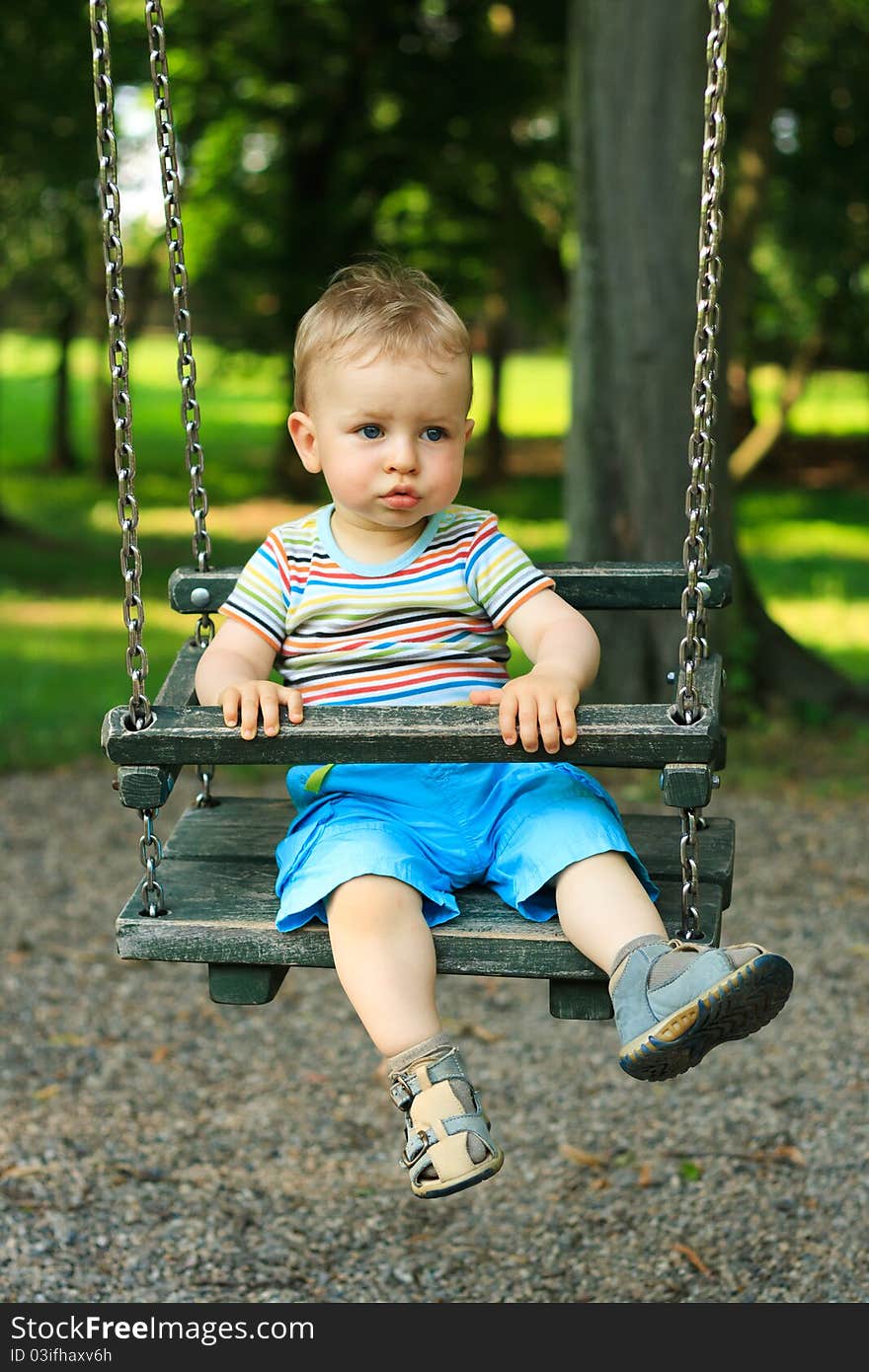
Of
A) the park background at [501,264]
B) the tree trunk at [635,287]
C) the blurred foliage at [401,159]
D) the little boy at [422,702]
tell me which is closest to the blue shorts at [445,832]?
the little boy at [422,702]

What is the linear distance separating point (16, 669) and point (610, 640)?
4.89 m

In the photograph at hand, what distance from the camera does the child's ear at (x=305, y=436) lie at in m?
3.07

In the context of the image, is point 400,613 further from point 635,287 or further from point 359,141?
point 359,141

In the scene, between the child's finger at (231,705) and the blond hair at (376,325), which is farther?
the blond hair at (376,325)

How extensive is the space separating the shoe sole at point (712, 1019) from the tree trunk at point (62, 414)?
2331 cm

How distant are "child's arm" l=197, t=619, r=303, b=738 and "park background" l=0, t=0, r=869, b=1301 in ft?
5.68

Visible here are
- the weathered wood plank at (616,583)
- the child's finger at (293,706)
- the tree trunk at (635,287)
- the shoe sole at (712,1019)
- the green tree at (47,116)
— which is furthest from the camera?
the green tree at (47,116)

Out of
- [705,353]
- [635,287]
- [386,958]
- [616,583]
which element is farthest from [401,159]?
[386,958]

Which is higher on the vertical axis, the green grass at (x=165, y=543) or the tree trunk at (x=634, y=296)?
the tree trunk at (x=634, y=296)

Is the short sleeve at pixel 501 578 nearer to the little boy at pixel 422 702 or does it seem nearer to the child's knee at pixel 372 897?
the little boy at pixel 422 702

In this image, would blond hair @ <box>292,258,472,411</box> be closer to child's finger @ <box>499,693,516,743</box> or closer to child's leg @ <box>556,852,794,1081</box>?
child's finger @ <box>499,693,516,743</box>

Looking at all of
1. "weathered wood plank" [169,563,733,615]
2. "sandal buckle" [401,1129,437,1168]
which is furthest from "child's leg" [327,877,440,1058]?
"weathered wood plank" [169,563,733,615]

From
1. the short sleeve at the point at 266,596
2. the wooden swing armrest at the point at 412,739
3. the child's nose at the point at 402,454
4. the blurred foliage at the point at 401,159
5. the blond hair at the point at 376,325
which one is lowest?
the wooden swing armrest at the point at 412,739
